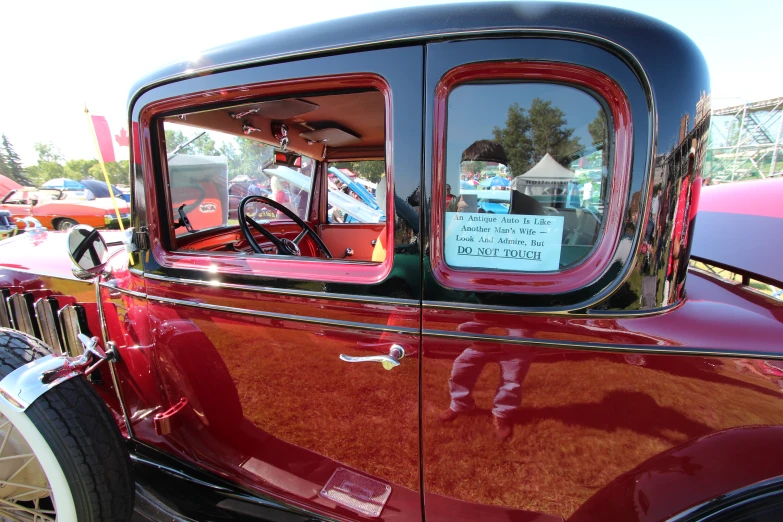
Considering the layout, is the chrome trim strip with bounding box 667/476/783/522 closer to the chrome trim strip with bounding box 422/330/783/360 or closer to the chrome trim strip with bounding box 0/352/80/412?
the chrome trim strip with bounding box 422/330/783/360

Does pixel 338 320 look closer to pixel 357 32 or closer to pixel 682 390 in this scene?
pixel 357 32

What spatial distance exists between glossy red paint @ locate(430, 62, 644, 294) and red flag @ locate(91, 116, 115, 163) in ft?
5.45

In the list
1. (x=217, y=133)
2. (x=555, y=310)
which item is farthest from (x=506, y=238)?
(x=217, y=133)

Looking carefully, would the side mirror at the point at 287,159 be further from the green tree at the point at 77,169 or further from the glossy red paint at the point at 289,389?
the green tree at the point at 77,169

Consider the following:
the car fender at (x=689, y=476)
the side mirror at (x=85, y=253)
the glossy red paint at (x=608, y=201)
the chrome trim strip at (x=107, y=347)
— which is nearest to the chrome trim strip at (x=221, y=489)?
the chrome trim strip at (x=107, y=347)

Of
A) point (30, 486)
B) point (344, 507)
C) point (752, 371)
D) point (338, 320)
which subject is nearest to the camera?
point (752, 371)

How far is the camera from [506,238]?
1.05 m

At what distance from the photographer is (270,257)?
4.40ft

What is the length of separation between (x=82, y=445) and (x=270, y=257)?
1.02 meters

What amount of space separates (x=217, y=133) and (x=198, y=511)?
1.81 metres

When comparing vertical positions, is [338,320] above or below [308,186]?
below

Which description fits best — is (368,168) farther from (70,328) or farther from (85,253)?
(70,328)

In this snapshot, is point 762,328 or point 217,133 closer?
point 762,328

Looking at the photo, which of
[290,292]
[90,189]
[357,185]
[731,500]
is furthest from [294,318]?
[90,189]
